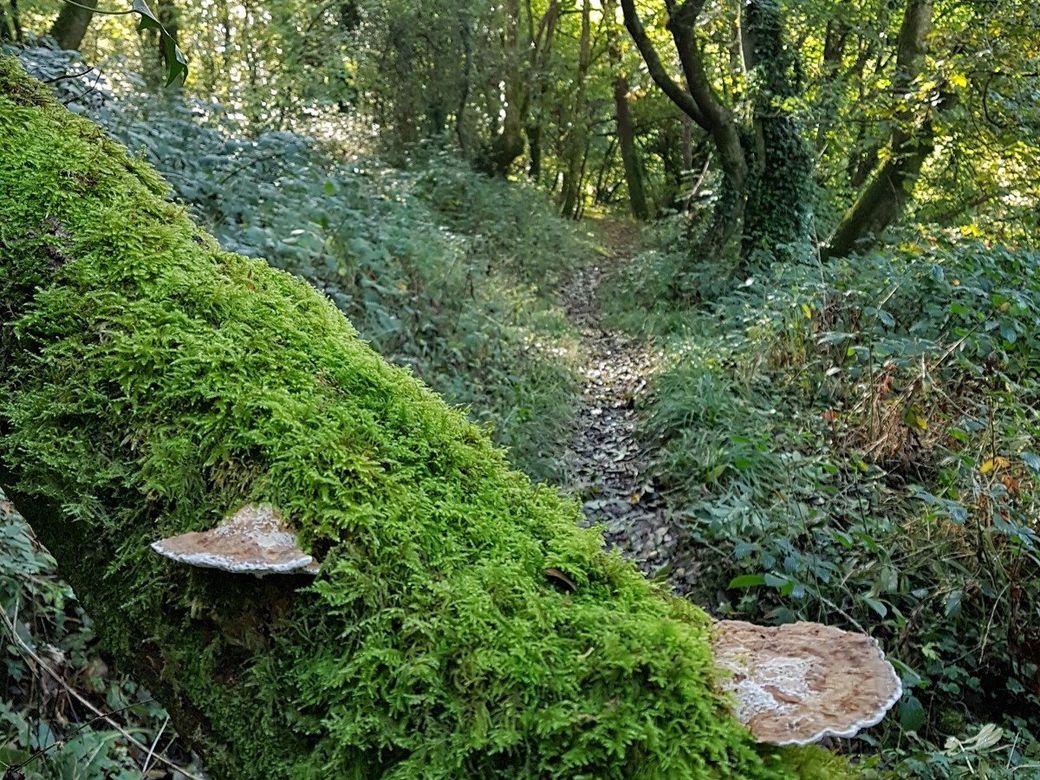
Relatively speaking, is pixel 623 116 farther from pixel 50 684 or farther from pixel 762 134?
pixel 50 684

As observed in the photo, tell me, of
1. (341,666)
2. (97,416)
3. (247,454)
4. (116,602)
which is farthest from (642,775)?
(97,416)

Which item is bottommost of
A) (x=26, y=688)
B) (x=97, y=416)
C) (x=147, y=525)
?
(x=26, y=688)

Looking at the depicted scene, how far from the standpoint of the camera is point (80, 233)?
1739 millimetres

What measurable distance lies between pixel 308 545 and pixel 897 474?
432cm

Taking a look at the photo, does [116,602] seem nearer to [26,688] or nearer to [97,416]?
[97,416]

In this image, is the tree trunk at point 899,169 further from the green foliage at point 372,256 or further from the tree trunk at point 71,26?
the tree trunk at point 71,26

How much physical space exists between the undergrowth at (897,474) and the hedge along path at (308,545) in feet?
4.26

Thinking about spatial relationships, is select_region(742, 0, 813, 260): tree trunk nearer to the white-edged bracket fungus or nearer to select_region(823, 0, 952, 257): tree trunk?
select_region(823, 0, 952, 257): tree trunk

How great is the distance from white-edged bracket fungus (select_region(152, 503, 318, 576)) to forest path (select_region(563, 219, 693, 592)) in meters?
1.34

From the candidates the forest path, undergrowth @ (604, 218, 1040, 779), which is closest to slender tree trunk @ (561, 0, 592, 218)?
the forest path

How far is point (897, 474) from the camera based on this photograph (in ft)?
14.9

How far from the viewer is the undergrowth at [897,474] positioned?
3.34m

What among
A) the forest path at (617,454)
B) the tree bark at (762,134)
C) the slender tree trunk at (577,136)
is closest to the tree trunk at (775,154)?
the tree bark at (762,134)

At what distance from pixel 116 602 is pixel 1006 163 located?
894 cm
